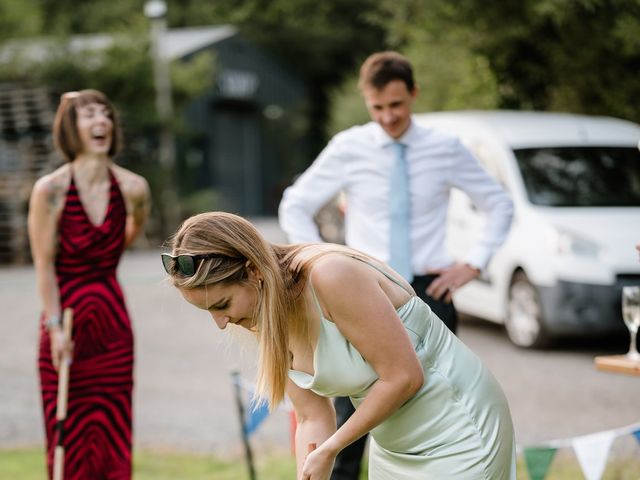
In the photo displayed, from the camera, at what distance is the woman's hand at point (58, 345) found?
4.86 meters

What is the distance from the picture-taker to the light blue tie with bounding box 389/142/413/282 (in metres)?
4.83

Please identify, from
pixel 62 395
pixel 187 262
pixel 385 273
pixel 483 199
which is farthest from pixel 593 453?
pixel 187 262

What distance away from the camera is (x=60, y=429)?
4727 mm

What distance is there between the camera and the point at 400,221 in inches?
190

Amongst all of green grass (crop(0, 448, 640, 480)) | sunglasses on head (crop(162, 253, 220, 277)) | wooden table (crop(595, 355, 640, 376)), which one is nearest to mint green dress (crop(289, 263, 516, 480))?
sunglasses on head (crop(162, 253, 220, 277))

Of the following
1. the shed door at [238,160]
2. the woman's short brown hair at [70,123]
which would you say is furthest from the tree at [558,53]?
the shed door at [238,160]

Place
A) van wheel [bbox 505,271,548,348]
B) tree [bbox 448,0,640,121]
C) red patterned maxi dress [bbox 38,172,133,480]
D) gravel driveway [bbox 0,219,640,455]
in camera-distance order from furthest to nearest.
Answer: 1. tree [bbox 448,0,640,121]
2. van wheel [bbox 505,271,548,348]
3. gravel driveway [bbox 0,219,640,455]
4. red patterned maxi dress [bbox 38,172,133,480]

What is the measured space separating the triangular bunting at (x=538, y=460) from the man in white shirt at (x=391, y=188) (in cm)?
75

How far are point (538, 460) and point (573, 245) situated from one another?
4.99 m

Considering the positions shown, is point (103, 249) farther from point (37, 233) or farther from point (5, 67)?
point (5, 67)

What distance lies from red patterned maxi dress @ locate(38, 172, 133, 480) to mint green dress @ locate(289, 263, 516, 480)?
90.3 inches

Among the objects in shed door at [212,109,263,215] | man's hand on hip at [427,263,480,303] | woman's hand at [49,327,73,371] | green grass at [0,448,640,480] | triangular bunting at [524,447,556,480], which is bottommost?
shed door at [212,109,263,215]

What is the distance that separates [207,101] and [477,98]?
60.4ft

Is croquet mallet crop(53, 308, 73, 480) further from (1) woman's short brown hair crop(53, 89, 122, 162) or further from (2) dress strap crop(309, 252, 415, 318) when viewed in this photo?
(2) dress strap crop(309, 252, 415, 318)
